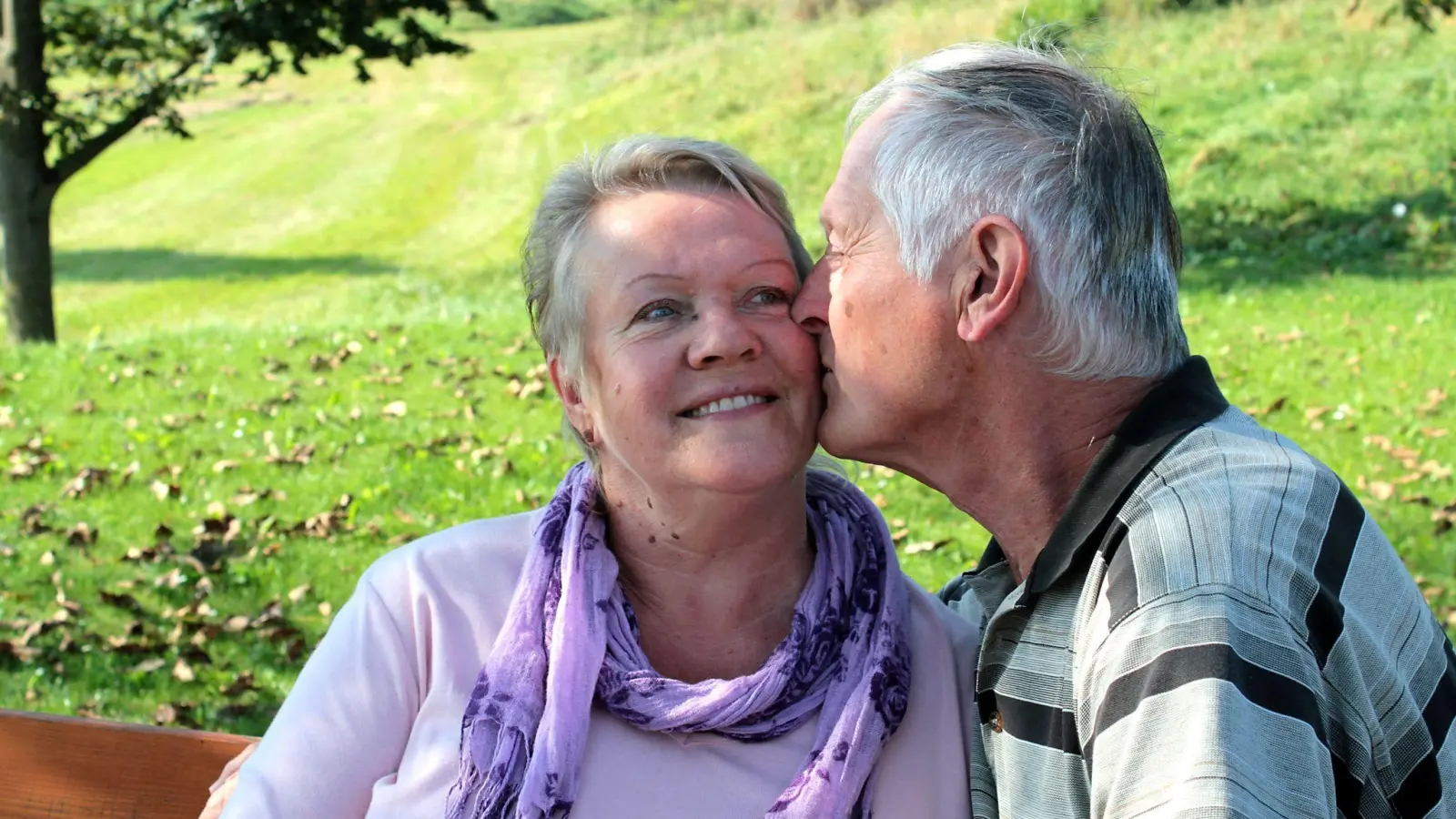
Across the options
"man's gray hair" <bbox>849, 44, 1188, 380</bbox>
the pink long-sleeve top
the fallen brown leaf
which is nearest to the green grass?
the fallen brown leaf

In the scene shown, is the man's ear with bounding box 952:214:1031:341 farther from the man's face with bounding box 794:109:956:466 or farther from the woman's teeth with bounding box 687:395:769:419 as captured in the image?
the woman's teeth with bounding box 687:395:769:419

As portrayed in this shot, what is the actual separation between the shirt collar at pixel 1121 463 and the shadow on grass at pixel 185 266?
21.9 m

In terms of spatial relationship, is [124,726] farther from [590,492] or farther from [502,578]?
[590,492]

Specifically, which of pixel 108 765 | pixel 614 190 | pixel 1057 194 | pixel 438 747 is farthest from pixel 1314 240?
pixel 108 765

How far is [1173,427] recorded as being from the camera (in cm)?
231

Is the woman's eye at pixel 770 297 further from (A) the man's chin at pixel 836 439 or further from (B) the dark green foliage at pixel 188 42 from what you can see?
(B) the dark green foliage at pixel 188 42

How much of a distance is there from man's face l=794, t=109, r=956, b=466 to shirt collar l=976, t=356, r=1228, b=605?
0.34 m

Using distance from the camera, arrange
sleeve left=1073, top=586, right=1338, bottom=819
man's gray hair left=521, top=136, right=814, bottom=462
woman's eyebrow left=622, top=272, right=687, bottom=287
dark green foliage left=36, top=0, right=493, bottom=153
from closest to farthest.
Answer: sleeve left=1073, top=586, right=1338, bottom=819 → woman's eyebrow left=622, top=272, right=687, bottom=287 → man's gray hair left=521, top=136, right=814, bottom=462 → dark green foliage left=36, top=0, right=493, bottom=153

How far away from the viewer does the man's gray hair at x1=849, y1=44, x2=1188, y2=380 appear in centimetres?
243

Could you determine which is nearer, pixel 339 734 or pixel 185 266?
pixel 339 734

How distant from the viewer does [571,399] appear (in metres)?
3.04

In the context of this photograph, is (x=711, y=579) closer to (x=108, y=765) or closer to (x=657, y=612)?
(x=657, y=612)

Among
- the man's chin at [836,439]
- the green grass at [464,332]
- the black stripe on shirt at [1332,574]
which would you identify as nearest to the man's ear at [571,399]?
the man's chin at [836,439]

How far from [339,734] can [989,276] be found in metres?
1.47
